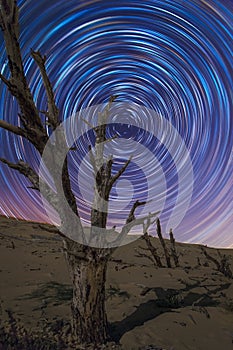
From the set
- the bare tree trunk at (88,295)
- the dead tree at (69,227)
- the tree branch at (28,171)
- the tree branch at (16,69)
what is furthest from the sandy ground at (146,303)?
the tree branch at (16,69)

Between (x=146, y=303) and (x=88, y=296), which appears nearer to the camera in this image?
(x=88, y=296)

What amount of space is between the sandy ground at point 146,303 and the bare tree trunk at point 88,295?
541mm

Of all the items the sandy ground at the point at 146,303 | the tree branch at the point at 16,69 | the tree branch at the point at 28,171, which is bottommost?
the sandy ground at the point at 146,303

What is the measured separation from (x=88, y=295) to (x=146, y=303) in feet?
→ 9.15

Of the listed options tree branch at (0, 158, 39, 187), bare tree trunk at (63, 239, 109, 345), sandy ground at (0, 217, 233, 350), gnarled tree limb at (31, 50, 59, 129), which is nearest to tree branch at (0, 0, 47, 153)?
gnarled tree limb at (31, 50, 59, 129)

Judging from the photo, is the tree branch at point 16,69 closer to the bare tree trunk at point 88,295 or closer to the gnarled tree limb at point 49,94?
the gnarled tree limb at point 49,94

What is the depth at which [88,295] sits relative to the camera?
4.34 m

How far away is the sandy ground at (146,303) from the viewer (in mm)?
5055

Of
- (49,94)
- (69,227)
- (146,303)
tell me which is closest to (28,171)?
(69,227)

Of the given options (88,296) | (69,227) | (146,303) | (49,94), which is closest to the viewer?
(88,296)

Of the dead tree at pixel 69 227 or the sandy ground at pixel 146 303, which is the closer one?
the dead tree at pixel 69 227

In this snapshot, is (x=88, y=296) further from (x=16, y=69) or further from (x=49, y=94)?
(x=16, y=69)

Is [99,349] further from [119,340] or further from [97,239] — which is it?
[97,239]

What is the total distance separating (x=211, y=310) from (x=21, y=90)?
597cm
